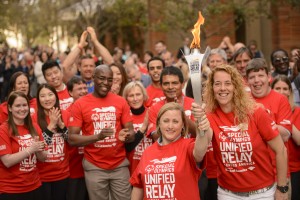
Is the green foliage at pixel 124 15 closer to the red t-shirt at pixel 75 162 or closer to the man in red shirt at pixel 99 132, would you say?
the red t-shirt at pixel 75 162

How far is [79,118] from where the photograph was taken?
7398 millimetres

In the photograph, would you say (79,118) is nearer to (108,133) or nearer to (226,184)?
(108,133)

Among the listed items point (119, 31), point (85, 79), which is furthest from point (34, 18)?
point (85, 79)

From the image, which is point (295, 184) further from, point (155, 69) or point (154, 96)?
point (155, 69)

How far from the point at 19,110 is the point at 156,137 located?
1720mm

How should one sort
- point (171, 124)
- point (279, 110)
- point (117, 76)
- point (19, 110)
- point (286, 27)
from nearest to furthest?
point (171, 124) → point (279, 110) → point (19, 110) → point (117, 76) → point (286, 27)

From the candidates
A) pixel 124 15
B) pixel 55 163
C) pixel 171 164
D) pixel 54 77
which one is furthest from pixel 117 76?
pixel 124 15

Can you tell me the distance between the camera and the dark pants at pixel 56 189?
7.56m

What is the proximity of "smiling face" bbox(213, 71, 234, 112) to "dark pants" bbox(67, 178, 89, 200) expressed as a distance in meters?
3.07

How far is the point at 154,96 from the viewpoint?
8.80 meters

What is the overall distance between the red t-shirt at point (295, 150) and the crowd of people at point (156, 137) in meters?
0.01

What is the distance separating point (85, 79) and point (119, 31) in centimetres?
2527

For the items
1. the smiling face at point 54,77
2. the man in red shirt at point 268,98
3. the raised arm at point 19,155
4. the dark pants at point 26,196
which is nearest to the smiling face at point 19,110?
the raised arm at point 19,155

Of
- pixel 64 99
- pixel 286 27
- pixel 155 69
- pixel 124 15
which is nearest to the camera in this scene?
pixel 64 99
